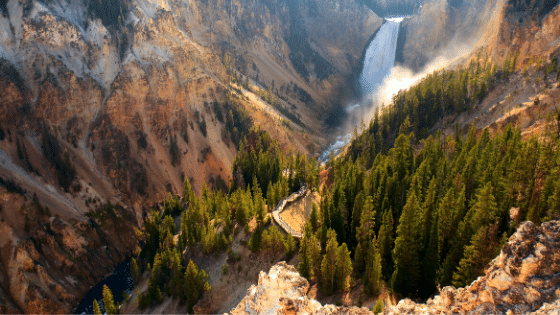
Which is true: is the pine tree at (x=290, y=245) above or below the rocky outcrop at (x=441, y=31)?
below

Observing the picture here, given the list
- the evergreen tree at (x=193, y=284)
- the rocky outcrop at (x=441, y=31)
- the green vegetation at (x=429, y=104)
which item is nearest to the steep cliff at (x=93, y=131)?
the evergreen tree at (x=193, y=284)

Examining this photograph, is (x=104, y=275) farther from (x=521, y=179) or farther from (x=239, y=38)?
(x=239, y=38)

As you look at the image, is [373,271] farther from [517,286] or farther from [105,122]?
[105,122]

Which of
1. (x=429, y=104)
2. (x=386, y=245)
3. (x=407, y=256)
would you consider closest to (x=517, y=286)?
(x=407, y=256)

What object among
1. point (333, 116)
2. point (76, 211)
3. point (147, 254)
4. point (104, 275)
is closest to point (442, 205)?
point (147, 254)

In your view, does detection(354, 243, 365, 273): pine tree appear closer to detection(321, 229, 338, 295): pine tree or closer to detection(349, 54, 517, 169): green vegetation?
detection(321, 229, 338, 295): pine tree

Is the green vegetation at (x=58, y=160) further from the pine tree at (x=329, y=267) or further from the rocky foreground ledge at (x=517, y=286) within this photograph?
the rocky foreground ledge at (x=517, y=286)
